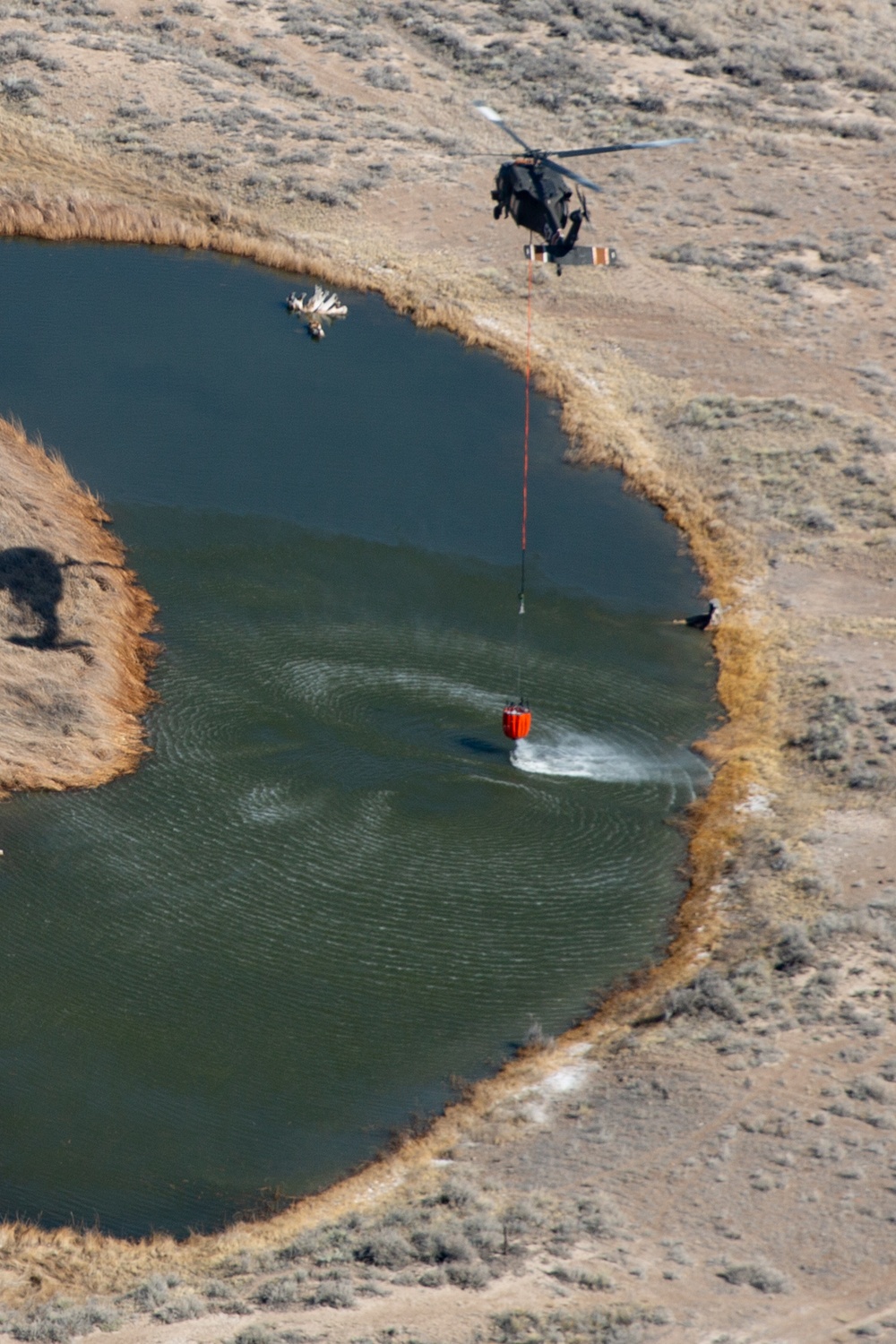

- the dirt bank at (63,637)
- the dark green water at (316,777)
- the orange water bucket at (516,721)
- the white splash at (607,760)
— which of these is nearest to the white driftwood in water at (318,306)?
the dark green water at (316,777)

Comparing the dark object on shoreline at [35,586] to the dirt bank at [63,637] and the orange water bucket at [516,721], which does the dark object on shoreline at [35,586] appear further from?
the orange water bucket at [516,721]

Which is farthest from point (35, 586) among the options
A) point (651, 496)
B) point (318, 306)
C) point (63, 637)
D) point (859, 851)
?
point (859, 851)

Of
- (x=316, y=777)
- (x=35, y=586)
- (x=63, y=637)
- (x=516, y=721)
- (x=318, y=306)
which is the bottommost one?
(x=316, y=777)

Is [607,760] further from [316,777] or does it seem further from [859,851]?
[316,777]

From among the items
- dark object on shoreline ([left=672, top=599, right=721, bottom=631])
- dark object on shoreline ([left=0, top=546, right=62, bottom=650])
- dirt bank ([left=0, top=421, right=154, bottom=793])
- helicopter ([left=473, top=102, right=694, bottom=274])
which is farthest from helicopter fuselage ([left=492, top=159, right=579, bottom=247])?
dark object on shoreline ([left=0, top=546, right=62, bottom=650])

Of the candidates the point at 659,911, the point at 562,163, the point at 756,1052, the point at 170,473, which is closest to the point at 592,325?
the point at 562,163

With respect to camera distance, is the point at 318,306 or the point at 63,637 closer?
the point at 63,637

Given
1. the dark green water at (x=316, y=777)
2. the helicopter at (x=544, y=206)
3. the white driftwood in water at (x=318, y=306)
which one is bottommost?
the dark green water at (x=316, y=777)
